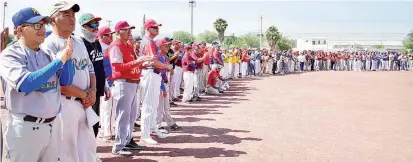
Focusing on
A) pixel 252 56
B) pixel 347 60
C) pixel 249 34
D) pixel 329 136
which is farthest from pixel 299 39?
pixel 329 136

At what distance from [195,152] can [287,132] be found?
2606 mm

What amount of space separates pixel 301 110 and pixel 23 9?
9.47m

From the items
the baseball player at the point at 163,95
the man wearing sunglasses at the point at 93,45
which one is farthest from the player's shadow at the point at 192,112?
the man wearing sunglasses at the point at 93,45

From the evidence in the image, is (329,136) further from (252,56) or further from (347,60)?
(347,60)

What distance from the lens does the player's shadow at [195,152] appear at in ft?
20.7

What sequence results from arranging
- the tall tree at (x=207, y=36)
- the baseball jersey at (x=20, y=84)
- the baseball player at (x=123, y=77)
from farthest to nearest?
the tall tree at (x=207, y=36) < the baseball player at (x=123, y=77) < the baseball jersey at (x=20, y=84)

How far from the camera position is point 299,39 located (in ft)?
378

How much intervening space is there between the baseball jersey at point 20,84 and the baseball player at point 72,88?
49 centimetres

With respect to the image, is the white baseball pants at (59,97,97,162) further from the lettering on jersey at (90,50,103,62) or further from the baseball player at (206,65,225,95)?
the baseball player at (206,65,225,95)

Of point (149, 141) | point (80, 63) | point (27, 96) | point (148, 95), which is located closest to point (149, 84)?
point (148, 95)

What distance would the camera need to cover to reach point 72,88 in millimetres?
3760

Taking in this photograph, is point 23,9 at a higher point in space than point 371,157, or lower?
higher

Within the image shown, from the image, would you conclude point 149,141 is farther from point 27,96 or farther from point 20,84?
point 20,84

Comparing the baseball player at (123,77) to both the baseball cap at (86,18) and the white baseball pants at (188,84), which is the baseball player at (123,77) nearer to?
the baseball cap at (86,18)
